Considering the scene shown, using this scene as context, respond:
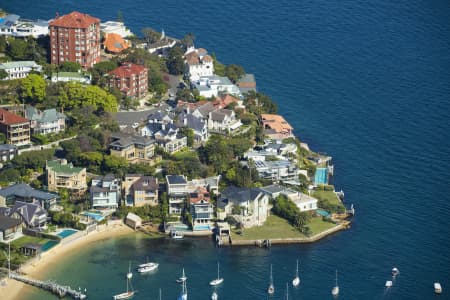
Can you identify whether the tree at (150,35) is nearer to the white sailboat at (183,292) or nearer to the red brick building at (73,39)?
the red brick building at (73,39)

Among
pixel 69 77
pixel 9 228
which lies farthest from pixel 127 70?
pixel 9 228

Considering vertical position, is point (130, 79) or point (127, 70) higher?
point (127, 70)

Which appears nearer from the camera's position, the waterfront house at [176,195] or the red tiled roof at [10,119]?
the waterfront house at [176,195]

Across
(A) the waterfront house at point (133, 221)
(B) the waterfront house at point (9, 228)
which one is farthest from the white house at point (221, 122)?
(B) the waterfront house at point (9, 228)

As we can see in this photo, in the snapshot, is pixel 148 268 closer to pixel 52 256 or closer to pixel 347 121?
pixel 52 256

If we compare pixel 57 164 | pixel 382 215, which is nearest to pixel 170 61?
pixel 57 164
